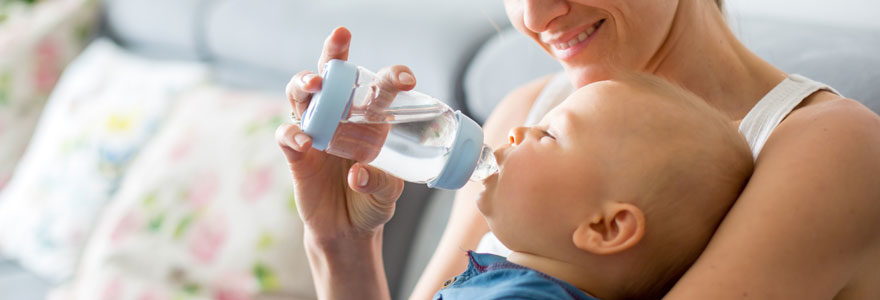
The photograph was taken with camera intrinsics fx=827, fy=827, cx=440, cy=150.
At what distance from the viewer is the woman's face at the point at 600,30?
1.12 metres

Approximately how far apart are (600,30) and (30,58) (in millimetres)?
2298

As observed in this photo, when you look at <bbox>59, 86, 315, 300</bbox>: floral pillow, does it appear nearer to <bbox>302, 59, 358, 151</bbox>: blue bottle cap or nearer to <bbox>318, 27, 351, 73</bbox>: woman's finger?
<bbox>318, 27, 351, 73</bbox>: woman's finger

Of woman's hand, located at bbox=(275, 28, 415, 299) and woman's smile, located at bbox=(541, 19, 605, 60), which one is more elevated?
woman's smile, located at bbox=(541, 19, 605, 60)

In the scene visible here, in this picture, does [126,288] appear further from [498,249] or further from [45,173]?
[498,249]

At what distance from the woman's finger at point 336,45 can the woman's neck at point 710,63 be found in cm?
47

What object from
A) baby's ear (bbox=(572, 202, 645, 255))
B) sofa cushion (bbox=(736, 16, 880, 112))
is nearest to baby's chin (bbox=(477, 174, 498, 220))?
baby's ear (bbox=(572, 202, 645, 255))

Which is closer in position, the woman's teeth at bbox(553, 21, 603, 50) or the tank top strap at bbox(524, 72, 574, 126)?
the woman's teeth at bbox(553, 21, 603, 50)

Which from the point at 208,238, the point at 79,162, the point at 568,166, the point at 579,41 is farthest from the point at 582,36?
the point at 79,162

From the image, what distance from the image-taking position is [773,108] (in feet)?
3.38

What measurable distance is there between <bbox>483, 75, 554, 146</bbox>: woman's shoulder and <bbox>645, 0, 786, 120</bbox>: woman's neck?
1.00 ft

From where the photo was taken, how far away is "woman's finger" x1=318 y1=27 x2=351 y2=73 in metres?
0.95

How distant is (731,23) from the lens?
144cm

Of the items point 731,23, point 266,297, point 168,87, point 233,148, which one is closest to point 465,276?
point 731,23

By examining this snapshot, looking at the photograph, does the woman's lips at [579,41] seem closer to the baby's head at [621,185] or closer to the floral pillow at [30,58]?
the baby's head at [621,185]
